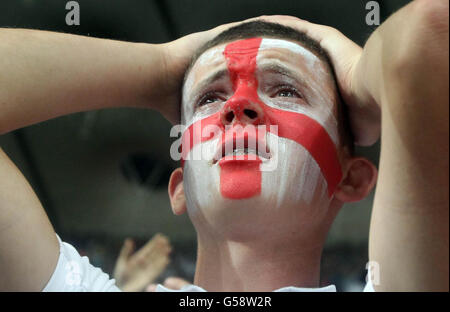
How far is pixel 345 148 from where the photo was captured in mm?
1257

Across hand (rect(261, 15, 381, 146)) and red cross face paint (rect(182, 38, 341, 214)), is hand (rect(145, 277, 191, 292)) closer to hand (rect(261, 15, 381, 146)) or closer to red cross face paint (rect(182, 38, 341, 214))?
red cross face paint (rect(182, 38, 341, 214))

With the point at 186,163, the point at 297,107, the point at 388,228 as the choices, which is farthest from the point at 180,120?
the point at 388,228

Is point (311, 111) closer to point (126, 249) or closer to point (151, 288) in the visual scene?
point (151, 288)

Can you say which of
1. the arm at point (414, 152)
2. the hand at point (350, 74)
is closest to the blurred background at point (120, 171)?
the hand at point (350, 74)

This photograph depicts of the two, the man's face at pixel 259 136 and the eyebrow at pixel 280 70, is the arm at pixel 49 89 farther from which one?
the eyebrow at pixel 280 70

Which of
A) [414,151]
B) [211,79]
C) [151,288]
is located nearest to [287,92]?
[211,79]

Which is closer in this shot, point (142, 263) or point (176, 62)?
point (176, 62)

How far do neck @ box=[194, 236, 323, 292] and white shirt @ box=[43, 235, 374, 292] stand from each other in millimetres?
50

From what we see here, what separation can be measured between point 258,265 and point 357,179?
0.32 m

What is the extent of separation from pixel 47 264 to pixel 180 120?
45 centimetres

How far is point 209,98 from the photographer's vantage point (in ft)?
4.06

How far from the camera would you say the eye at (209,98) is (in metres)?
1.23
